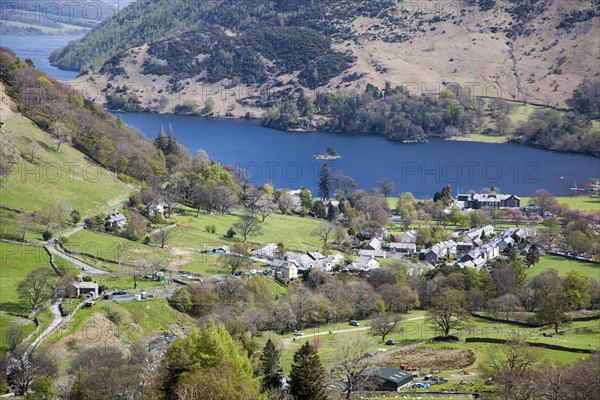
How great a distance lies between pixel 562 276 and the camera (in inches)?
2726

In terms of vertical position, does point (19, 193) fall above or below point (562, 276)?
above

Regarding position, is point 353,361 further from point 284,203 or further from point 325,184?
point 325,184

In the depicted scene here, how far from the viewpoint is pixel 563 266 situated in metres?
75.0

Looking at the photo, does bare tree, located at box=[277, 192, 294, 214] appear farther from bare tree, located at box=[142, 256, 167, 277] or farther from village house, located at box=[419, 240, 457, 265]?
bare tree, located at box=[142, 256, 167, 277]

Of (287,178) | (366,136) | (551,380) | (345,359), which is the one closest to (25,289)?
(345,359)

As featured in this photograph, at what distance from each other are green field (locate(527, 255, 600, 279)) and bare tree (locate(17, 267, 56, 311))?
1474 inches

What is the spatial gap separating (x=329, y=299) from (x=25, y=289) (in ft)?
63.8

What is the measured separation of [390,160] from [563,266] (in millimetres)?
64367

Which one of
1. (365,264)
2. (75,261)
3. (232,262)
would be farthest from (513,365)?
(75,261)

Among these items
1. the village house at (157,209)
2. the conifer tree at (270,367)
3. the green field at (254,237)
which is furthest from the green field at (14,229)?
the conifer tree at (270,367)

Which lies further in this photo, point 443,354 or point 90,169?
point 90,169

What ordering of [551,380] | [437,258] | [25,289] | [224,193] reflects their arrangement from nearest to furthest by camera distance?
[551,380] → [25,289] → [437,258] → [224,193]

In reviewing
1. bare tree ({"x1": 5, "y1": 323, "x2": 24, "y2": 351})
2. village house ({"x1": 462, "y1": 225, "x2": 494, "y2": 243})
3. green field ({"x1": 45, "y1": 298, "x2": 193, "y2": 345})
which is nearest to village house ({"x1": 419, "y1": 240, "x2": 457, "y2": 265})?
village house ({"x1": 462, "y1": 225, "x2": 494, "y2": 243})

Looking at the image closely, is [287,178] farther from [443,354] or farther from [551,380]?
[551,380]
